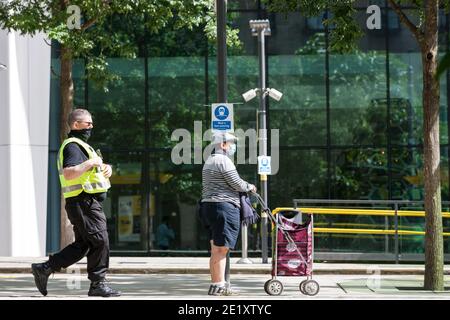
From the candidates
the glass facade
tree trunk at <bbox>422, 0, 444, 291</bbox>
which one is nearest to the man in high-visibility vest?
tree trunk at <bbox>422, 0, 444, 291</bbox>

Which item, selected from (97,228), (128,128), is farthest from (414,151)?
(97,228)

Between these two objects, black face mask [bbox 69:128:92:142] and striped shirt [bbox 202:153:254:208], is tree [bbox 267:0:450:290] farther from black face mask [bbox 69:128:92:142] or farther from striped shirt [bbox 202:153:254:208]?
black face mask [bbox 69:128:92:142]

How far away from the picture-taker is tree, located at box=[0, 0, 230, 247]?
61.0ft

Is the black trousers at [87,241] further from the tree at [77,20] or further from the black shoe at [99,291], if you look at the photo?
the tree at [77,20]

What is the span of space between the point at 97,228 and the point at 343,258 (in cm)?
1081

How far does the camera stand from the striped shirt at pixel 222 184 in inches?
431

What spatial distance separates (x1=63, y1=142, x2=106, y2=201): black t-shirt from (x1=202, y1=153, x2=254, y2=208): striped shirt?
4.14 ft

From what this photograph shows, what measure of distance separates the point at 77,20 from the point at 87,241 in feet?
31.7

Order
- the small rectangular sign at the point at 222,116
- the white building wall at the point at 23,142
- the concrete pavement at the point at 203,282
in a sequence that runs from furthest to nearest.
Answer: the white building wall at the point at 23,142
the small rectangular sign at the point at 222,116
the concrete pavement at the point at 203,282

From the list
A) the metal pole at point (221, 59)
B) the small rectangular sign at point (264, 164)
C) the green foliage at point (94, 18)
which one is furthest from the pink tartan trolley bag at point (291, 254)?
the small rectangular sign at point (264, 164)

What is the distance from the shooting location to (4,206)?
23.8 m

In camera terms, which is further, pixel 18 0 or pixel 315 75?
pixel 315 75

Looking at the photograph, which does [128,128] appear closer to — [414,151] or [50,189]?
[50,189]

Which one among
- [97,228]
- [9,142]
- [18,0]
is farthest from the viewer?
[9,142]
